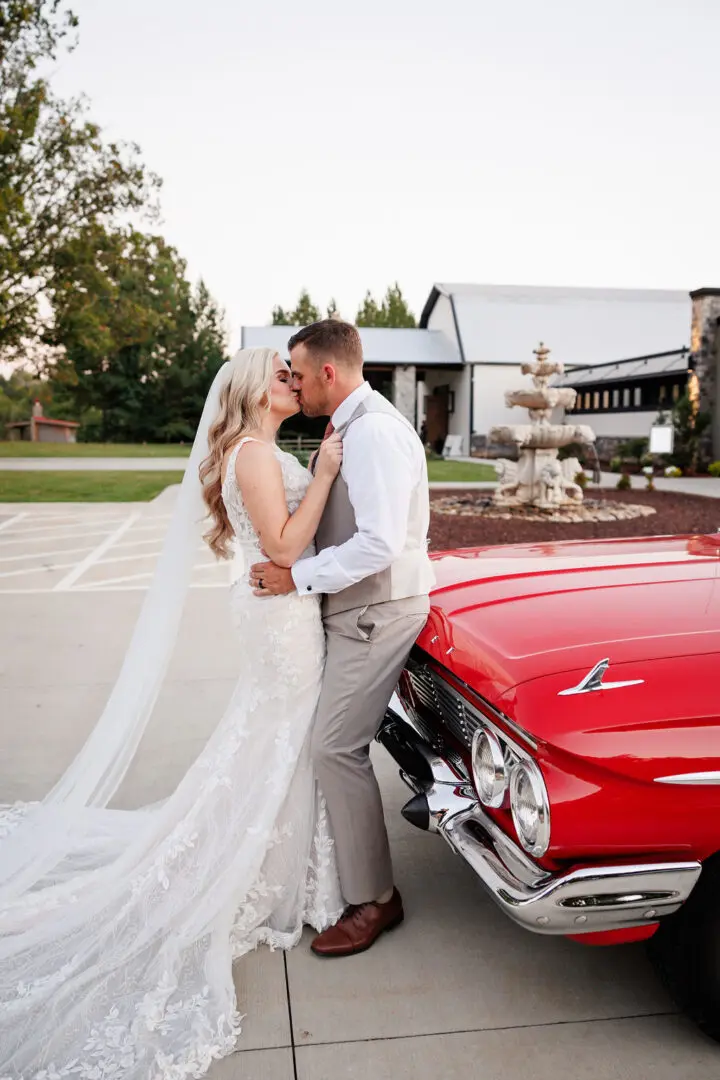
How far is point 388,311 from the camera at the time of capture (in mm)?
74500

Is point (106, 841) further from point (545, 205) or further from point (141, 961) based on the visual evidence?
point (545, 205)

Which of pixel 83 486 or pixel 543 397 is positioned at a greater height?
pixel 543 397

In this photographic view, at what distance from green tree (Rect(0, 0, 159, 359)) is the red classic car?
22.5 m

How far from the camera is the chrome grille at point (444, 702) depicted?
2617 millimetres

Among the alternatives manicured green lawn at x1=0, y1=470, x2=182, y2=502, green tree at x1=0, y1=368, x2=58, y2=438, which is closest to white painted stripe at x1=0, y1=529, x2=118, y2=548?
manicured green lawn at x1=0, y1=470, x2=182, y2=502

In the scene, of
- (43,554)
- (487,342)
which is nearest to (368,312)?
→ (487,342)

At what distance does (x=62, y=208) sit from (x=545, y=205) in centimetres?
1339

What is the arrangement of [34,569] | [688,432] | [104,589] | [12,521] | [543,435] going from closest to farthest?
1. [104,589]
2. [34,569]
3. [12,521]
4. [543,435]
5. [688,432]

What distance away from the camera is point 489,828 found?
2330 mm

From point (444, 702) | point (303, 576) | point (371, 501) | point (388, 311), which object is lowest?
point (444, 702)

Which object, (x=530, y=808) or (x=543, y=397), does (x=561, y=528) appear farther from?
(x=530, y=808)

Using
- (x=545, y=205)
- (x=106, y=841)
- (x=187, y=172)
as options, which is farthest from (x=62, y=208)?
(x=106, y=841)

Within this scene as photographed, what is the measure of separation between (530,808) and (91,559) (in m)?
9.01

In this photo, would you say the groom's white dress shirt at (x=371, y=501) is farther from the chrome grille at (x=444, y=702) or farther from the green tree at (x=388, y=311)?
the green tree at (x=388, y=311)
